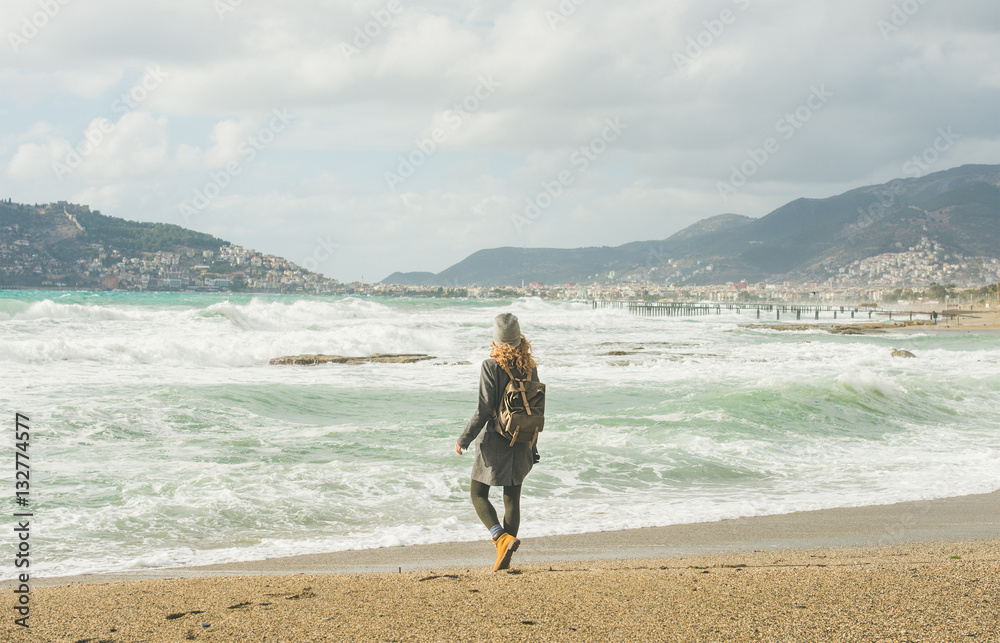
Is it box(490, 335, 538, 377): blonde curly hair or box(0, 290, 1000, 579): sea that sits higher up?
box(490, 335, 538, 377): blonde curly hair

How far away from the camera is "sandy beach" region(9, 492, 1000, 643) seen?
3275mm

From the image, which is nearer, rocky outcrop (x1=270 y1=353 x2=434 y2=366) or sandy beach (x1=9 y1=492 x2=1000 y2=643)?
sandy beach (x1=9 y1=492 x2=1000 y2=643)

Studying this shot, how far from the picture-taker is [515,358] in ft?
14.3

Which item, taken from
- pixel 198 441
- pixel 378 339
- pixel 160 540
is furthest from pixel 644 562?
pixel 378 339

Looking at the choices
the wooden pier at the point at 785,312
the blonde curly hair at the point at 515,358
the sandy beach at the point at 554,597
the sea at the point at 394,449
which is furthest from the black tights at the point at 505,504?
the wooden pier at the point at 785,312

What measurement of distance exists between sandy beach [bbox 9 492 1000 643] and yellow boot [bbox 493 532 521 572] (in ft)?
0.30

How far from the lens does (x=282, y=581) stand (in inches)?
168

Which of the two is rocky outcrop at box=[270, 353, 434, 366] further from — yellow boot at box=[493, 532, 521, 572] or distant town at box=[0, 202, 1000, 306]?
distant town at box=[0, 202, 1000, 306]

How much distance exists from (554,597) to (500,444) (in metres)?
1.04

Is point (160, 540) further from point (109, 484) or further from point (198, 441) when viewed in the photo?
point (198, 441)

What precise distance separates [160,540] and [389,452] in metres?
3.57

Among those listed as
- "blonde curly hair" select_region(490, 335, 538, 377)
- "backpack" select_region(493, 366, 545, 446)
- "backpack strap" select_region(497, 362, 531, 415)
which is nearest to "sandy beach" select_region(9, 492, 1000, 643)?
"backpack" select_region(493, 366, 545, 446)

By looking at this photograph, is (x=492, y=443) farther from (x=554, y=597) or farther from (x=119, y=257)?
(x=119, y=257)

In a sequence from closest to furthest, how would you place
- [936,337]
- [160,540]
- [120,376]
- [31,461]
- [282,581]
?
1. [282,581]
2. [160,540]
3. [31,461]
4. [120,376]
5. [936,337]
